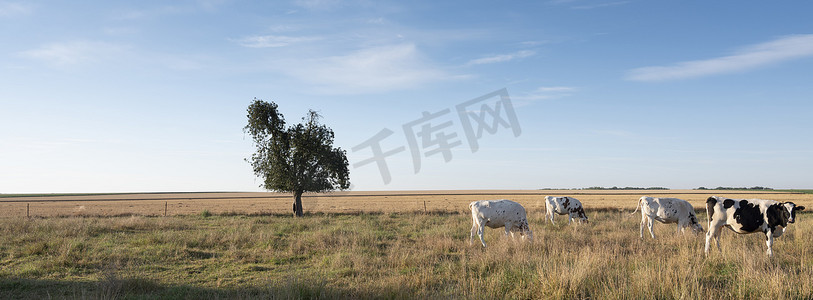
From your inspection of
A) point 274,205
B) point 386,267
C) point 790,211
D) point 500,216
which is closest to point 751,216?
point 790,211

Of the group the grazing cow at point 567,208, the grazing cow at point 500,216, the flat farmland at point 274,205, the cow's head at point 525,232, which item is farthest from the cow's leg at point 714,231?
the flat farmland at point 274,205

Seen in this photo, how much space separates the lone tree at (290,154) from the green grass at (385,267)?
1292cm

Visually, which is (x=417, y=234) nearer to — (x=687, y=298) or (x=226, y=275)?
(x=226, y=275)

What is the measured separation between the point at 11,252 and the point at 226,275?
→ 7.44 metres

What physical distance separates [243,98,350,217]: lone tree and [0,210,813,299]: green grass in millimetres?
12917

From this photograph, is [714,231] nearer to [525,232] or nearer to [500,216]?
Answer: [525,232]

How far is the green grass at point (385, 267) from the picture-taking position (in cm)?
690

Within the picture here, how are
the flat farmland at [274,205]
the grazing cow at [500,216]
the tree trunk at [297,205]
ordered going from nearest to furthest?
the grazing cow at [500,216]
the tree trunk at [297,205]
the flat farmland at [274,205]

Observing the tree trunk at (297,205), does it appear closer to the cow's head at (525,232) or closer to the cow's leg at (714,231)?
the cow's head at (525,232)

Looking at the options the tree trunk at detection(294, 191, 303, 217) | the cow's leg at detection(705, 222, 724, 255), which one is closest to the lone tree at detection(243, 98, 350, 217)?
the tree trunk at detection(294, 191, 303, 217)

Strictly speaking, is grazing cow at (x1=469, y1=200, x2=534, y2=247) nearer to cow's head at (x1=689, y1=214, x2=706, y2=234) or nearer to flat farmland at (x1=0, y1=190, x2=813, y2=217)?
cow's head at (x1=689, y1=214, x2=706, y2=234)

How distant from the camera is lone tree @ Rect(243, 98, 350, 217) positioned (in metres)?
28.8

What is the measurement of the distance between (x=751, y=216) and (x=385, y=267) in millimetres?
9529

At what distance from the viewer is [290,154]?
29.2m
